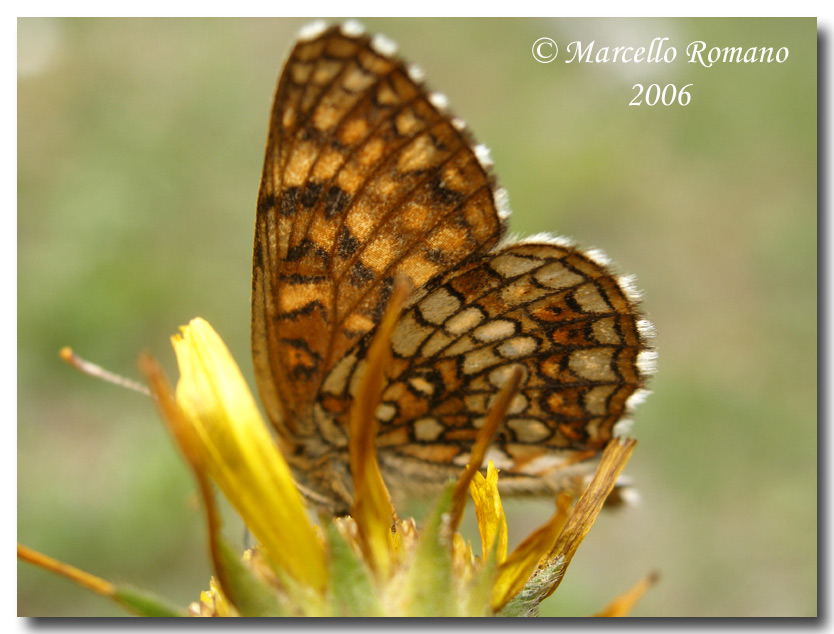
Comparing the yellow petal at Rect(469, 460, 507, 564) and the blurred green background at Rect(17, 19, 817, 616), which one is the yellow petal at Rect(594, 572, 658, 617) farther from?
the blurred green background at Rect(17, 19, 817, 616)

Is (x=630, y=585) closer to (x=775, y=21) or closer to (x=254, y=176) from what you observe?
(x=775, y=21)

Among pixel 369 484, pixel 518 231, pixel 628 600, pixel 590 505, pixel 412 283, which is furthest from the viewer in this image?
pixel 518 231

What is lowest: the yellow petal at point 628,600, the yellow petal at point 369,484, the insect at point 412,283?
the yellow petal at point 628,600

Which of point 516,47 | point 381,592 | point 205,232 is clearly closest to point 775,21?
point 381,592

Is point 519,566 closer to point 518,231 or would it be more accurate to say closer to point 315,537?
point 315,537

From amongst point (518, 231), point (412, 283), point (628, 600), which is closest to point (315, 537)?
point (628, 600)

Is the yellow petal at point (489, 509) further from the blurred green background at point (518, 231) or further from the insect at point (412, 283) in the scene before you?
the blurred green background at point (518, 231)

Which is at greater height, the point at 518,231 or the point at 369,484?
the point at 518,231

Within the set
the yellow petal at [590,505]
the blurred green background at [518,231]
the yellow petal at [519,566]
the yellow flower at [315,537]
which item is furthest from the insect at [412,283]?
the blurred green background at [518,231]
